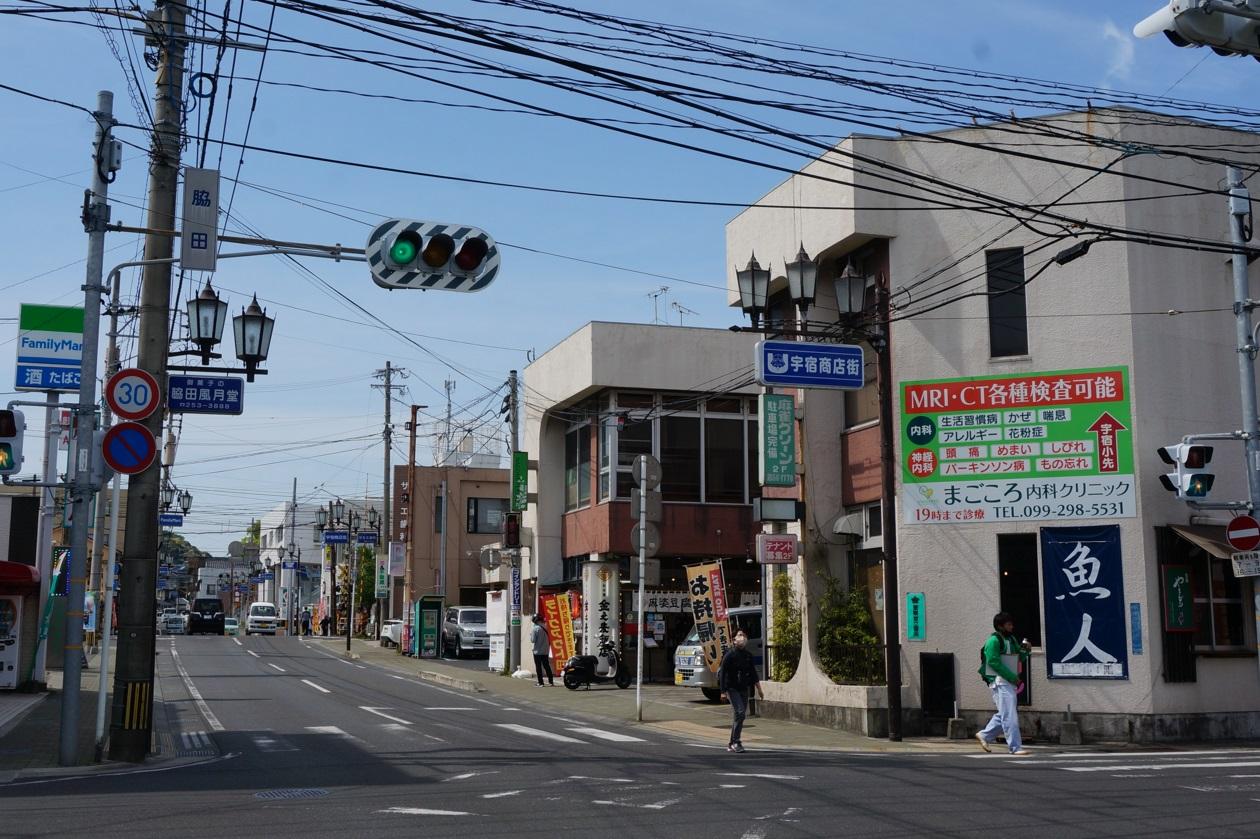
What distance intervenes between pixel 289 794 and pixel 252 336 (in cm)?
657

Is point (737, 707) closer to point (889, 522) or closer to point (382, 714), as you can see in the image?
point (889, 522)

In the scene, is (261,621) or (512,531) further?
(261,621)

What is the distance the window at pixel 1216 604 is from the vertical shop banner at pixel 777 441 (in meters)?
6.57

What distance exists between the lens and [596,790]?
11.9m

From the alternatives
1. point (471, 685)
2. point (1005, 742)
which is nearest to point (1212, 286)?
point (1005, 742)

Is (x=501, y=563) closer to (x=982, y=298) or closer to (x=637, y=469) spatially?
(x=637, y=469)

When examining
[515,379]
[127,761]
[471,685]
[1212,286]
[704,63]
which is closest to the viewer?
[704,63]

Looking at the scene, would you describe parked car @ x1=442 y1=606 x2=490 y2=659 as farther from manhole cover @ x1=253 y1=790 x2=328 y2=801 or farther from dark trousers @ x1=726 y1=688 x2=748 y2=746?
manhole cover @ x1=253 y1=790 x2=328 y2=801

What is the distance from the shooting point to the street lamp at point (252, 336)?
631 inches

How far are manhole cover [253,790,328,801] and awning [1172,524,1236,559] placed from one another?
1244 centimetres

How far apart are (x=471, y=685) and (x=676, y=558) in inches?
253

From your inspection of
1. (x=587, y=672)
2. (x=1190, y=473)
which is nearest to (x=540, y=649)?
(x=587, y=672)

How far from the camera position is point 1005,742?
17.6 meters

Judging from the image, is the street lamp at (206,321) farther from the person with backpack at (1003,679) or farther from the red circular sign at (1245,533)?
the red circular sign at (1245,533)
